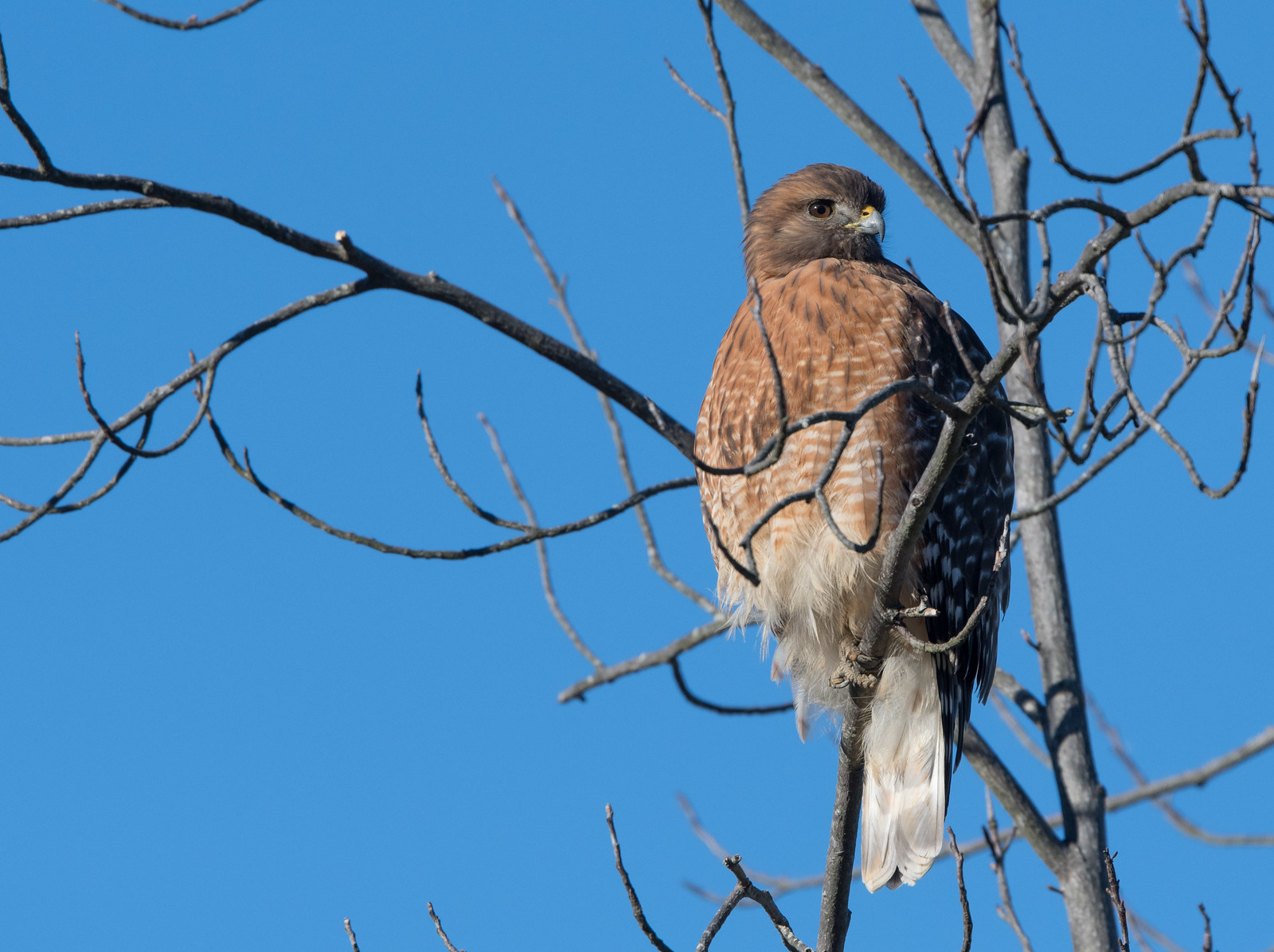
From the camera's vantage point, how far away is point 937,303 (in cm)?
445

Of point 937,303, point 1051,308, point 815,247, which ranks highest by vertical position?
point 815,247

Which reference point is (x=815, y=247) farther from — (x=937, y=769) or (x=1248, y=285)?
(x=1248, y=285)

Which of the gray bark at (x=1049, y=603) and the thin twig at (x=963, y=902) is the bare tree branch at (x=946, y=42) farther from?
the thin twig at (x=963, y=902)

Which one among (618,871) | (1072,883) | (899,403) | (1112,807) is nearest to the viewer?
(618,871)

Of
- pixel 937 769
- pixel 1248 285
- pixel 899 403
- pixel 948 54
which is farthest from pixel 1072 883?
pixel 948 54

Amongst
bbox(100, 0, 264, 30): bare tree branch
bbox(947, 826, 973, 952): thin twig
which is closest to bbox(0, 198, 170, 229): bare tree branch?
bbox(100, 0, 264, 30): bare tree branch

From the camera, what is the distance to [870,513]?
158 inches

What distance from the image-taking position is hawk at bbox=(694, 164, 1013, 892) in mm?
4074

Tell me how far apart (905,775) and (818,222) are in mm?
1987

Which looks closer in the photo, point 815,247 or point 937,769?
point 937,769

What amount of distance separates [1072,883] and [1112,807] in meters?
0.91

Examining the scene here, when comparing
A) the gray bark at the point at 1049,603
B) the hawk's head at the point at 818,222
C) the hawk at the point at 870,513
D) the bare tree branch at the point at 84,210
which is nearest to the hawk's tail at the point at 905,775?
the hawk at the point at 870,513

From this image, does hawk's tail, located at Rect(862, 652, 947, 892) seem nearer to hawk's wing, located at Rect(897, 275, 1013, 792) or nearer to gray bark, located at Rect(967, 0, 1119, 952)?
hawk's wing, located at Rect(897, 275, 1013, 792)

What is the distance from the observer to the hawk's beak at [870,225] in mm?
4781
